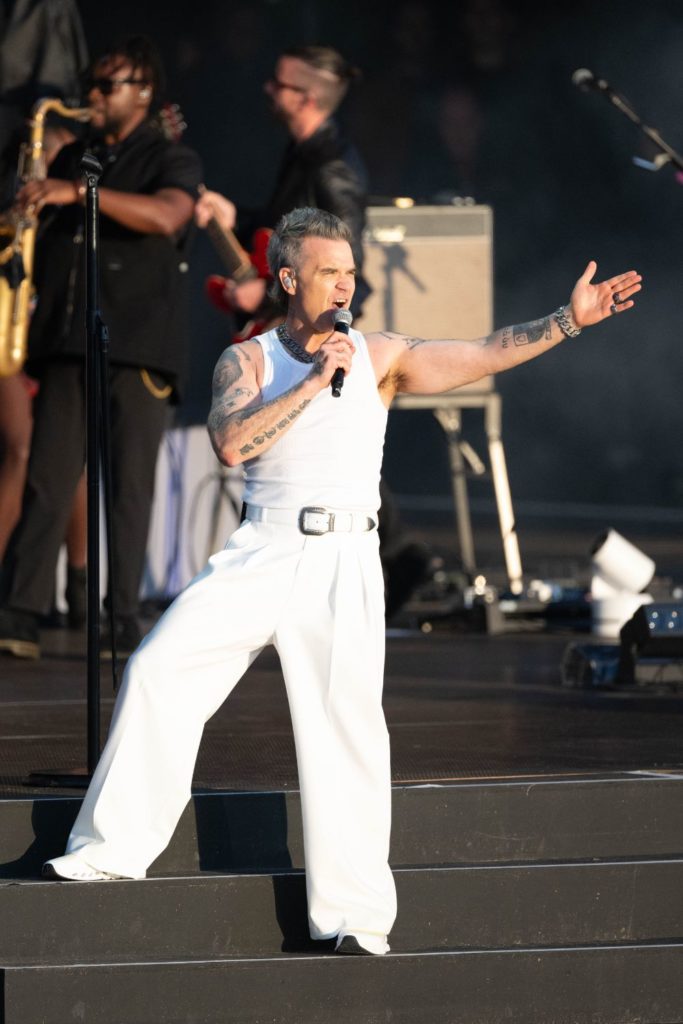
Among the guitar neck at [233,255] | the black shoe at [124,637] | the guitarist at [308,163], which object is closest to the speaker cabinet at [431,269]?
the guitarist at [308,163]

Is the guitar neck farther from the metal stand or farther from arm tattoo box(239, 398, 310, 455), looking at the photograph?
arm tattoo box(239, 398, 310, 455)

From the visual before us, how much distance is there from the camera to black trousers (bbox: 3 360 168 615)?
560 centimetres

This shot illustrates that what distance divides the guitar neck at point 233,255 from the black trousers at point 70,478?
0.51 meters

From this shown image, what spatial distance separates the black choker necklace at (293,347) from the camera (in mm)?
3473

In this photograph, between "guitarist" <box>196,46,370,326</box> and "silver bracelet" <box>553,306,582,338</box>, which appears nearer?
"silver bracelet" <box>553,306,582,338</box>

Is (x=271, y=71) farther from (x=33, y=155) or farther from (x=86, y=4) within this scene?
(x=33, y=155)

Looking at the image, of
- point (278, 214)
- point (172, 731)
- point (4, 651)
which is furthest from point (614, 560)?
point (172, 731)

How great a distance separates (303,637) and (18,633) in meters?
2.40

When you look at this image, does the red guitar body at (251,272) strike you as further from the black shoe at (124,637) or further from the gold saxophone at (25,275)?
the black shoe at (124,637)

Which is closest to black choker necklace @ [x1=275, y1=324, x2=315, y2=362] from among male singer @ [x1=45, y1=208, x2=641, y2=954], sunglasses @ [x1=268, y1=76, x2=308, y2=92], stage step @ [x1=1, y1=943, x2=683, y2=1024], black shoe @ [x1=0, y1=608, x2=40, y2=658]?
male singer @ [x1=45, y1=208, x2=641, y2=954]

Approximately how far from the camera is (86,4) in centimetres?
908

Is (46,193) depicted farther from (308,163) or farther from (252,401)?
(252,401)

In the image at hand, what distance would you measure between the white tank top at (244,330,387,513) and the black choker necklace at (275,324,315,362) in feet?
0.05

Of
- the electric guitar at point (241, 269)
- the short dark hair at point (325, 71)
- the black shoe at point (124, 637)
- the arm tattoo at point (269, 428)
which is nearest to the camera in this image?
the arm tattoo at point (269, 428)
